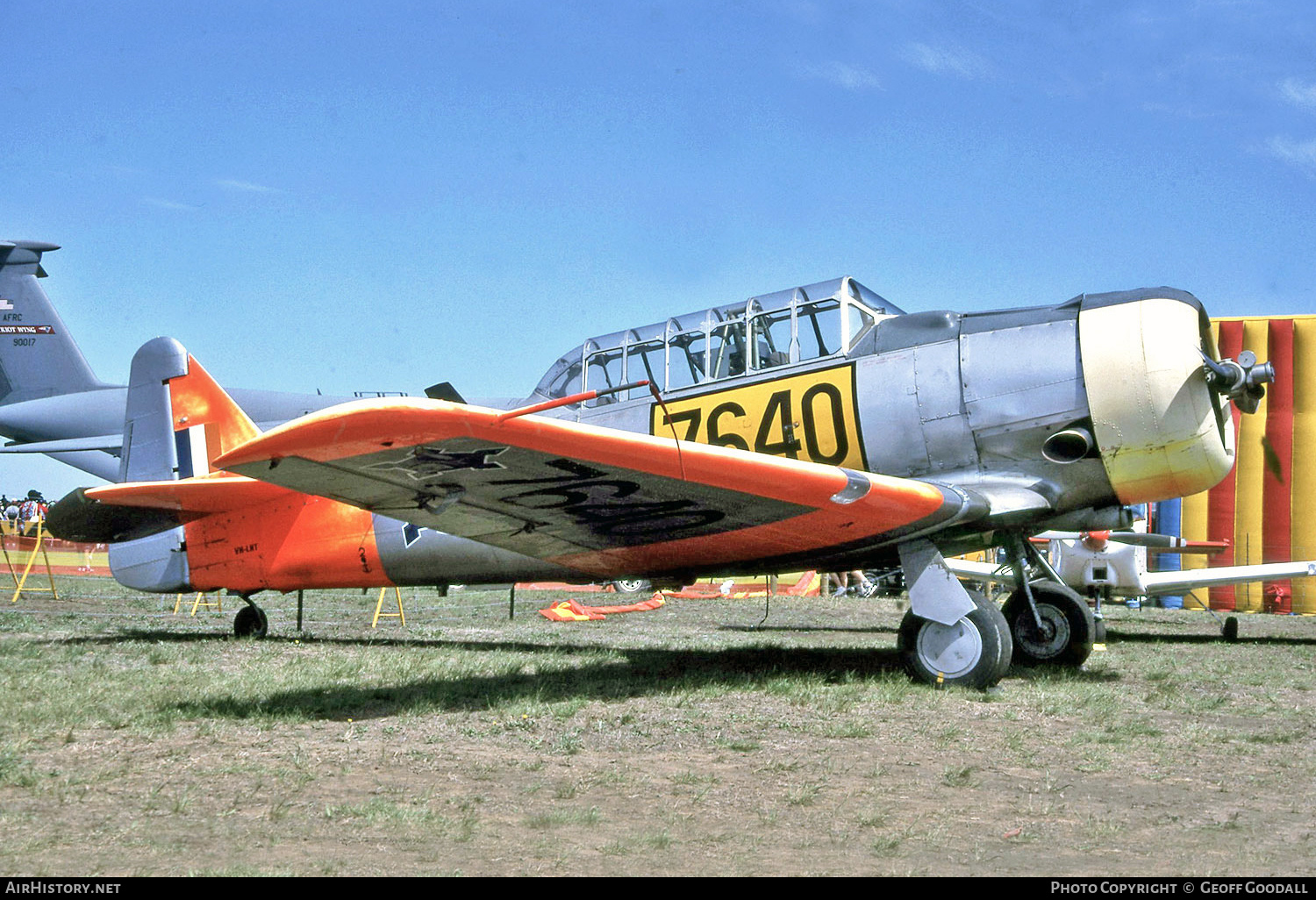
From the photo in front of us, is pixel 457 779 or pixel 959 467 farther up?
pixel 959 467

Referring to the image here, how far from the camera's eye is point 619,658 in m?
8.46

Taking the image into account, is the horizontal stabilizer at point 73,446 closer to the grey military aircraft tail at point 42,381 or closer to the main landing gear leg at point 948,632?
the grey military aircraft tail at point 42,381

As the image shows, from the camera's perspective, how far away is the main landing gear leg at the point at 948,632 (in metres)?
6.48

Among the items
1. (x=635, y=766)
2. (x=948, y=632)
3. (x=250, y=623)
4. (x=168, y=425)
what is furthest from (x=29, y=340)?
(x=635, y=766)

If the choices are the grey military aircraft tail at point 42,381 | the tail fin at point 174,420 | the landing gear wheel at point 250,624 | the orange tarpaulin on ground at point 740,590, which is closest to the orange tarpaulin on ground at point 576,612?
the orange tarpaulin on ground at point 740,590

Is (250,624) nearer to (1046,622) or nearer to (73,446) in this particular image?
(1046,622)

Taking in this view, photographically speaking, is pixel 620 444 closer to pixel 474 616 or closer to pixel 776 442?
pixel 776 442

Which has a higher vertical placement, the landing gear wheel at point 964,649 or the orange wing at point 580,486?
the orange wing at point 580,486

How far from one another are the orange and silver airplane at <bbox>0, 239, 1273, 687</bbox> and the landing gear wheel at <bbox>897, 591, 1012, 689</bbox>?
0.01 meters

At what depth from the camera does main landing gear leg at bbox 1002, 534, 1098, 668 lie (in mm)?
8109

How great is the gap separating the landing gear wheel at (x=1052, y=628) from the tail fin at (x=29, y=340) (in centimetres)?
2971

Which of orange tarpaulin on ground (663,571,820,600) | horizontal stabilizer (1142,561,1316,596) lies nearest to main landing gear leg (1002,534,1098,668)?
horizontal stabilizer (1142,561,1316,596)

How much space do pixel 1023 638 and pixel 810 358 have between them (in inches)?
111

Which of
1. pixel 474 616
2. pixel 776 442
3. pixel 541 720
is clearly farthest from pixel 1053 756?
pixel 474 616
